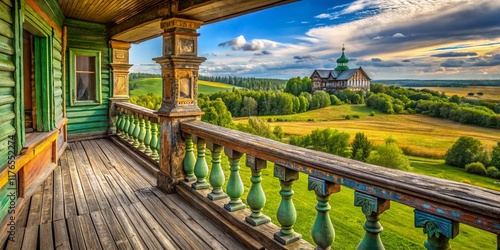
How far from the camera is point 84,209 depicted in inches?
116

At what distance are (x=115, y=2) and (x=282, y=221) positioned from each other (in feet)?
13.5

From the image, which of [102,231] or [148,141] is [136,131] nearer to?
[148,141]

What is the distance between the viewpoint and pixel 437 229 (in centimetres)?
106

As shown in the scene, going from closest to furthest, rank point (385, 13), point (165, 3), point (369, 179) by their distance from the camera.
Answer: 1. point (369, 179)
2. point (165, 3)
3. point (385, 13)

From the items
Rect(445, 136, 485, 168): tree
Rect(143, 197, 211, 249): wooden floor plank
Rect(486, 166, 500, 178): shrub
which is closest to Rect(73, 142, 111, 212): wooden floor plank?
Rect(143, 197, 211, 249): wooden floor plank

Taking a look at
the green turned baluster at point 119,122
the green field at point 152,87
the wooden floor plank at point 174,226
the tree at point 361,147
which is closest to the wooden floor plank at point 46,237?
the wooden floor plank at point 174,226

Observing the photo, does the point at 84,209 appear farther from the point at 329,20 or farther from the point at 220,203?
the point at 329,20

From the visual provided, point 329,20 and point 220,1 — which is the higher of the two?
point 329,20

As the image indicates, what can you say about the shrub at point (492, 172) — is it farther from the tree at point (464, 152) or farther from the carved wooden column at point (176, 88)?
the carved wooden column at point (176, 88)

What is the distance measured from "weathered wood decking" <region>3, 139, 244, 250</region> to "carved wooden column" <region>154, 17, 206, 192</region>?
0.35m

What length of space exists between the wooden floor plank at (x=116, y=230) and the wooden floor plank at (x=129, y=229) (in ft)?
0.09

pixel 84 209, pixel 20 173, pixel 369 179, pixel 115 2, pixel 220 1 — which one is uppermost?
pixel 115 2

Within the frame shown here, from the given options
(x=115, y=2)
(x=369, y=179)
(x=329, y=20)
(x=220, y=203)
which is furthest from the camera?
(x=329, y=20)

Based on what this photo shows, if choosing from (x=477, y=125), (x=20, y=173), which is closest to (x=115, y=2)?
(x=20, y=173)
